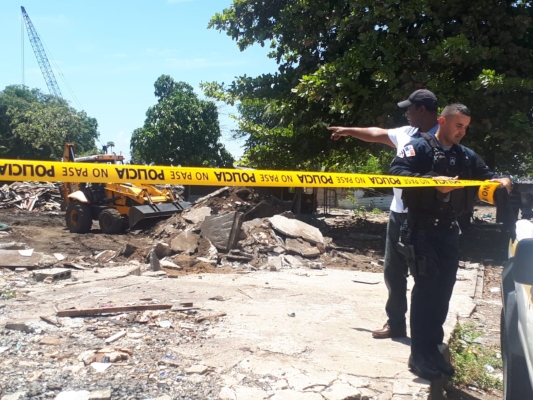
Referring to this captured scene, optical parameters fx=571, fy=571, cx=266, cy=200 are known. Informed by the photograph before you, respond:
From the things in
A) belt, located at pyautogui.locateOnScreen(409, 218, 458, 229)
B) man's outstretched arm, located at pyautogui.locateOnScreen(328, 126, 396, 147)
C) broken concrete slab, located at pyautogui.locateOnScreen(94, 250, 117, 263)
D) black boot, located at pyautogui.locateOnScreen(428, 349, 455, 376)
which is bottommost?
broken concrete slab, located at pyautogui.locateOnScreen(94, 250, 117, 263)

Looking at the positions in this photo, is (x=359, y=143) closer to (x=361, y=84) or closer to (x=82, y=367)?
(x=361, y=84)

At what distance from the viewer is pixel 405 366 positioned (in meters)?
4.02

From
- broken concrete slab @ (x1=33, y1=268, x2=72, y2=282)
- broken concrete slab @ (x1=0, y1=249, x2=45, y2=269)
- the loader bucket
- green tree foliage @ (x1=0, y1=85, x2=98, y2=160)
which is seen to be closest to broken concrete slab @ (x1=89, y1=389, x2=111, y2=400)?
broken concrete slab @ (x1=33, y1=268, x2=72, y2=282)

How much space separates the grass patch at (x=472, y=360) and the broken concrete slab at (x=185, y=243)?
594 centimetres

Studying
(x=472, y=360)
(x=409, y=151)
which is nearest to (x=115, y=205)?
(x=472, y=360)

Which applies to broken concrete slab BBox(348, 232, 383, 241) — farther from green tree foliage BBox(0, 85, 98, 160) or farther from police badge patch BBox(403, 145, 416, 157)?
green tree foliage BBox(0, 85, 98, 160)

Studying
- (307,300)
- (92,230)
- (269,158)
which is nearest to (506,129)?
(269,158)

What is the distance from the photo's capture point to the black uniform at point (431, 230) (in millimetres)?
3635

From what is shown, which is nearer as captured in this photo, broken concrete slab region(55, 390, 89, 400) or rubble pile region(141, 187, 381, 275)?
broken concrete slab region(55, 390, 89, 400)

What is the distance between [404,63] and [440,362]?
9.01 m

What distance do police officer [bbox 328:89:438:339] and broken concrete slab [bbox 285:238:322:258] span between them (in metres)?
6.27

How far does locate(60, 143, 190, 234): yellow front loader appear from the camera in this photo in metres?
15.9

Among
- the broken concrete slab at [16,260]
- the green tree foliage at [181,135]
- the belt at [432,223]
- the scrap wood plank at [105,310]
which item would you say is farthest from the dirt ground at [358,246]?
the green tree foliage at [181,135]

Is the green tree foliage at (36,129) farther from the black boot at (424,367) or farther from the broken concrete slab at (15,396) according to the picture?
the black boot at (424,367)
